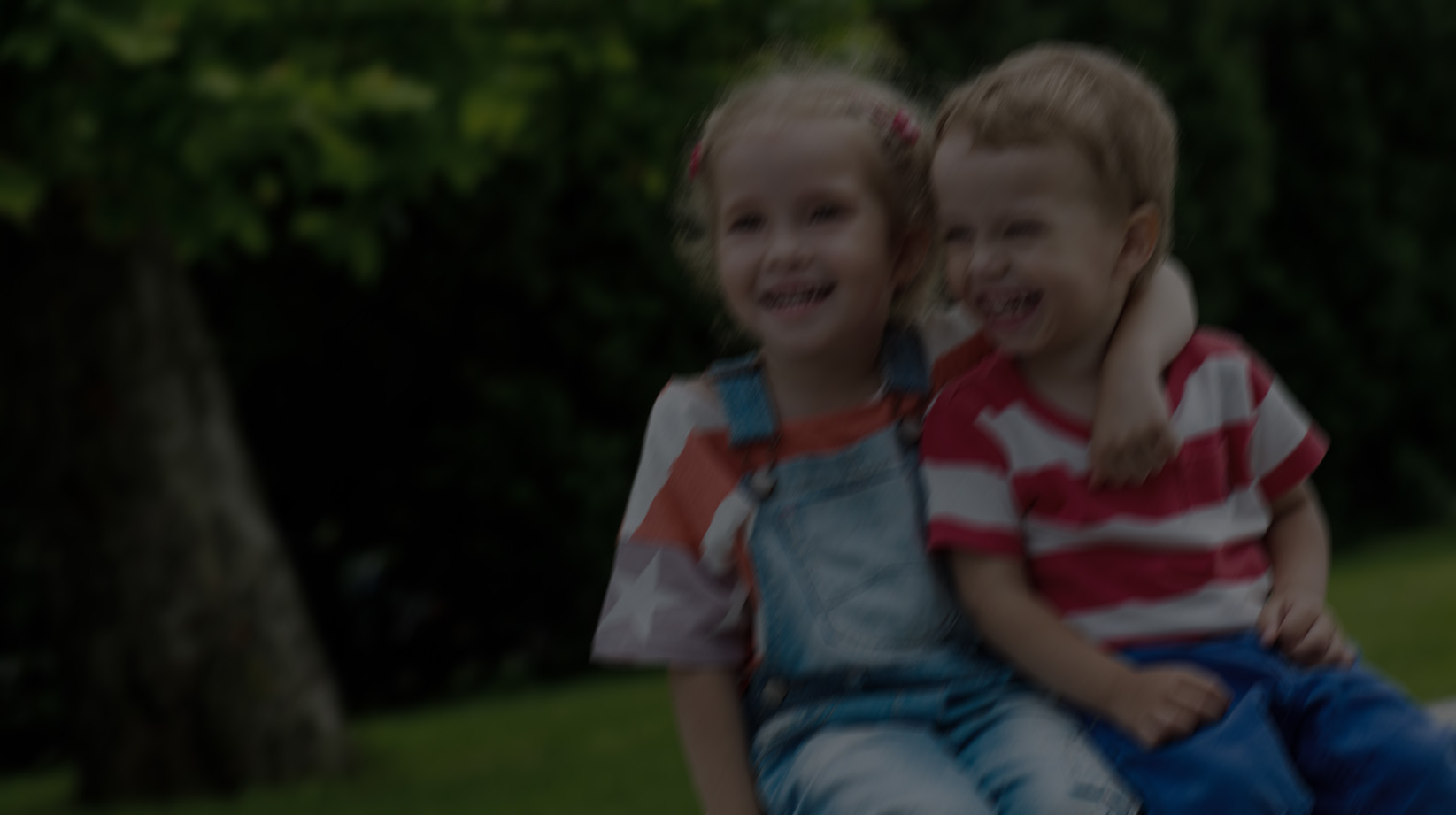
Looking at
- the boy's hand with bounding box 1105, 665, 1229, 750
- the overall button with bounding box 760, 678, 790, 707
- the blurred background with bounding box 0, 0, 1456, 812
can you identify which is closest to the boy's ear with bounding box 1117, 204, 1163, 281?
the boy's hand with bounding box 1105, 665, 1229, 750

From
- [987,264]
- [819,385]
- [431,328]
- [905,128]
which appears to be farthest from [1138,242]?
[431,328]

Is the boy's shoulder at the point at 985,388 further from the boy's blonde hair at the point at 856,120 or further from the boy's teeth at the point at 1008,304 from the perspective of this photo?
the boy's blonde hair at the point at 856,120

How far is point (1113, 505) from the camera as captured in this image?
192 cm

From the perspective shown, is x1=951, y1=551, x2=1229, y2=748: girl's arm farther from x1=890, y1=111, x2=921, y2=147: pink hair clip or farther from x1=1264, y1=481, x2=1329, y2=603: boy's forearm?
x1=890, y1=111, x2=921, y2=147: pink hair clip

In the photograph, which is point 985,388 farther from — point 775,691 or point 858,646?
point 775,691

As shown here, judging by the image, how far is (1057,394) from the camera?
201 cm

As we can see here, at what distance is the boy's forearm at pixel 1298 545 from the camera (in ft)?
6.79

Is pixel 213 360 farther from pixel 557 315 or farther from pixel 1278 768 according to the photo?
pixel 1278 768

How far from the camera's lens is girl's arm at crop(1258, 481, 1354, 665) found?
197cm

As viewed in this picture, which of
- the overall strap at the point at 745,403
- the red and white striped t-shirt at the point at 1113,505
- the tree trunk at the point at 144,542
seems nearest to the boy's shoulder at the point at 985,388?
the red and white striped t-shirt at the point at 1113,505

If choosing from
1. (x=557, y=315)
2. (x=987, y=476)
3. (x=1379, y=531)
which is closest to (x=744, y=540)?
(x=987, y=476)

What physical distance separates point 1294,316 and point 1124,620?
29.5 ft

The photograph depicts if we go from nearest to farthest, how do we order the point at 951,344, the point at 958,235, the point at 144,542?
the point at 958,235 < the point at 951,344 < the point at 144,542

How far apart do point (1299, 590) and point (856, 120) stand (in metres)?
0.78
